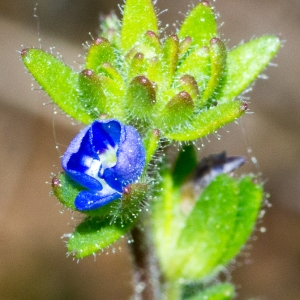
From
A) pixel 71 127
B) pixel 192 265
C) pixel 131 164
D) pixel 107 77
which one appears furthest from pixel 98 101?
pixel 71 127

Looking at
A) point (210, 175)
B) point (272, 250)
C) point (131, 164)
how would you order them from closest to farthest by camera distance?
point (131, 164)
point (210, 175)
point (272, 250)

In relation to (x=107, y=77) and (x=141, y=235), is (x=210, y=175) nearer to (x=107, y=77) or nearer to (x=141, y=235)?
(x=141, y=235)

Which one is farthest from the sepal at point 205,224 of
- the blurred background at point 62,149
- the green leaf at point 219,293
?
the blurred background at point 62,149

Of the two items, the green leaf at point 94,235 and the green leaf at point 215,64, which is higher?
the green leaf at point 215,64

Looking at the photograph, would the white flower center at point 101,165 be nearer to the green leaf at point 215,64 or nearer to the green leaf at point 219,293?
the green leaf at point 215,64

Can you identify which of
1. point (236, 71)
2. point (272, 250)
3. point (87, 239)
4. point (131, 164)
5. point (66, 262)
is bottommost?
point (87, 239)

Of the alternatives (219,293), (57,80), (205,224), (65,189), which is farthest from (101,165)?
(219,293)

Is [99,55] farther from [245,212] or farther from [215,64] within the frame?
[245,212]
